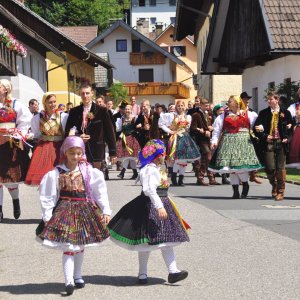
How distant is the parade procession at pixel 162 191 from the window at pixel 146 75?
54.8m

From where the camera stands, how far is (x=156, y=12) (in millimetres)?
123562

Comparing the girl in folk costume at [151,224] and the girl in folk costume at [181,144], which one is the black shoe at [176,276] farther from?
the girl in folk costume at [181,144]

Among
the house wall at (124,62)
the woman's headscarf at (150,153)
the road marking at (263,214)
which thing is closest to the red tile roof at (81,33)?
the house wall at (124,62)

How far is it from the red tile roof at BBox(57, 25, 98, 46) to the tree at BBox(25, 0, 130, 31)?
9.24 metres

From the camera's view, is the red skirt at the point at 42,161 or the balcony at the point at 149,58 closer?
the red skirt at the point at 42,161

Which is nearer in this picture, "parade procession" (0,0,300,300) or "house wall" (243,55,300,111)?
"parade procession" (0,0,300,300)

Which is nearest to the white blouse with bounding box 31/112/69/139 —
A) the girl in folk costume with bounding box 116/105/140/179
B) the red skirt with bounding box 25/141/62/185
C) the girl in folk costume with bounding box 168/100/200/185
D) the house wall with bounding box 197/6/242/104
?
the red skirt with bounding box 25/141/62/185

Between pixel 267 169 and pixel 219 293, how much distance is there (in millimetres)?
8782

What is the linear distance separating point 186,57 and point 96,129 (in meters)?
87.1

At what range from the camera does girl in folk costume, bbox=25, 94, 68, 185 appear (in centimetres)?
1217

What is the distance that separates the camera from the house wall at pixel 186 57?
9044 centimetres

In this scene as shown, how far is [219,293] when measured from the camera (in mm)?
7242

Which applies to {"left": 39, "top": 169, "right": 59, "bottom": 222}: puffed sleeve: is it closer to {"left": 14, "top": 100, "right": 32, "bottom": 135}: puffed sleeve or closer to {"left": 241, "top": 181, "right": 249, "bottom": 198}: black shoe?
{"left": 14, "top": 100, "right": 32, "bottom": 135}: puffed sleeve

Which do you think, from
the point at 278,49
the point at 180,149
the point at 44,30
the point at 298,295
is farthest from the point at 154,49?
the point at 298,295
